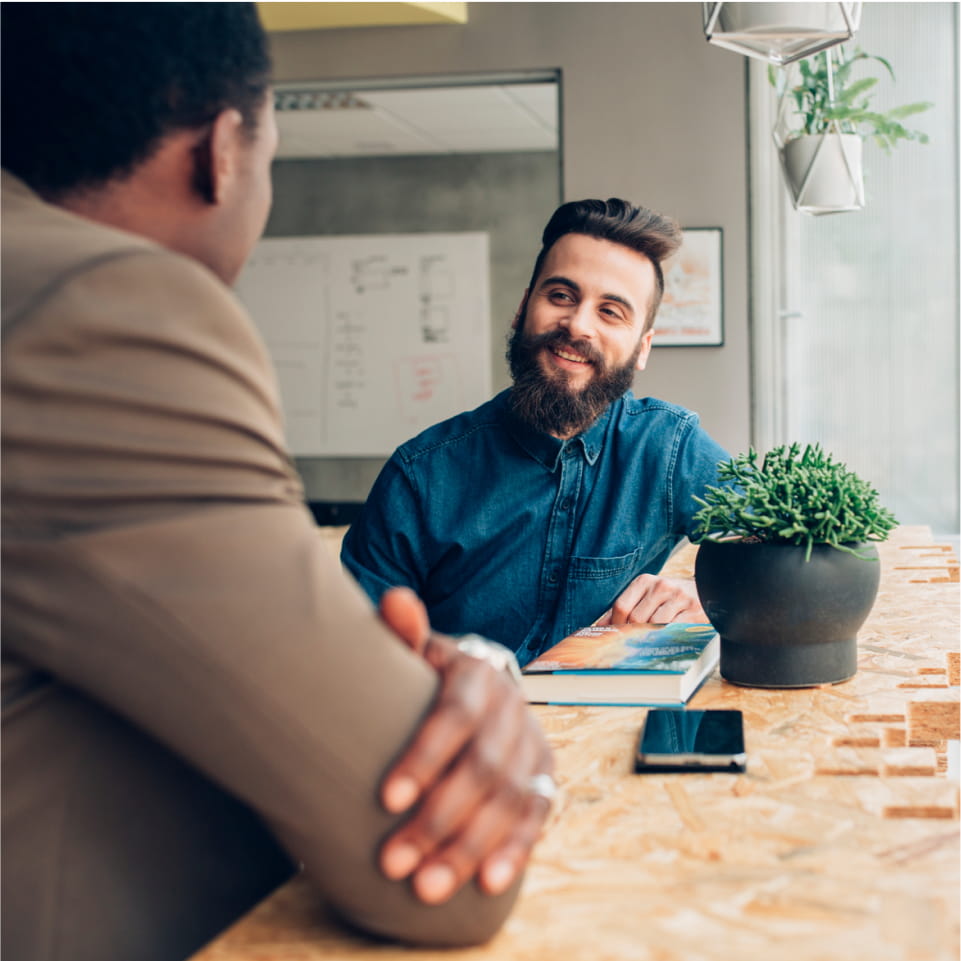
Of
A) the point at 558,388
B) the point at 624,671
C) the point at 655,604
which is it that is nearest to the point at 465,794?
the point at 624,671

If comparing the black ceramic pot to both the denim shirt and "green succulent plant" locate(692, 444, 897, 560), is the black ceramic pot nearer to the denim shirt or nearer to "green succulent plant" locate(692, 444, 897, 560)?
"green succulent plant" locate(692, 444, 897, 560)

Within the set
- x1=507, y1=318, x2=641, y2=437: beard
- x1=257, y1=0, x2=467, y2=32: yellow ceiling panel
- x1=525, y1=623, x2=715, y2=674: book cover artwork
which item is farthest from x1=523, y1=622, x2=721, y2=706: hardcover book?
x1=257, y1=0, x2=467, y2=32: yellow ceiling panel

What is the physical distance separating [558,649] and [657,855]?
22.1 inches

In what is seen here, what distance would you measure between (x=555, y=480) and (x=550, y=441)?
0.07 m

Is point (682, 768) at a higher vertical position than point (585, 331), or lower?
lower

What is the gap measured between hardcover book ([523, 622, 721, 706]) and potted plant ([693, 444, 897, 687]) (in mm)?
68

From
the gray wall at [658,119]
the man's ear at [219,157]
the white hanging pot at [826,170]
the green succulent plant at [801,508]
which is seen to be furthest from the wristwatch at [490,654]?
the gray wall at [658,119]

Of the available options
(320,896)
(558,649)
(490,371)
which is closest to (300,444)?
(490,371)

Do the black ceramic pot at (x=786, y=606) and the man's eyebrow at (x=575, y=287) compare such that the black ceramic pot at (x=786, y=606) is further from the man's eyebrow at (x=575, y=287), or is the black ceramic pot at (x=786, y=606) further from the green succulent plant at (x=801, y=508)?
the man's eyebrow at (x=575, y=287)

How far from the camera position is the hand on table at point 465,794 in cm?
61

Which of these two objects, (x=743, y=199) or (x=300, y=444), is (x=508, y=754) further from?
(x=300, y=444)

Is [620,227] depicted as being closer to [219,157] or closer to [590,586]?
[590,586]

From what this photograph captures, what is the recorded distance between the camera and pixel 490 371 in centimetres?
766

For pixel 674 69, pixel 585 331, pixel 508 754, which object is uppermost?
pixel 674 69
